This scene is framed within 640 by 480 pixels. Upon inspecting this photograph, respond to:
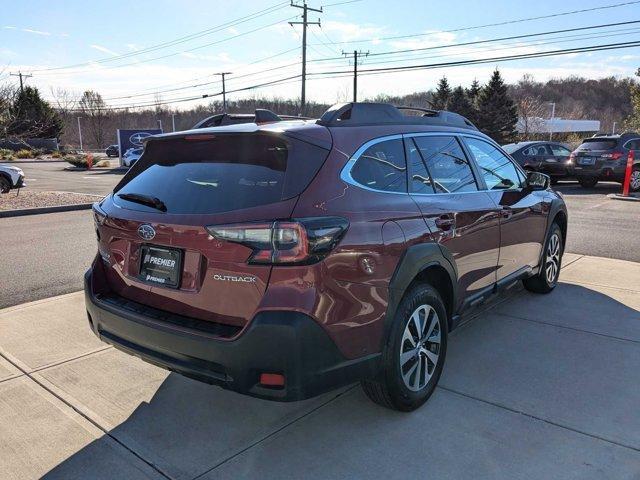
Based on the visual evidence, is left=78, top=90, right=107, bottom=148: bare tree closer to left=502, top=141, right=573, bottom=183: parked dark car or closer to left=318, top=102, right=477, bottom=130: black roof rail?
left=502, top=141, right=573, bottom=183: parked dark car

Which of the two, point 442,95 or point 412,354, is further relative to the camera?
point 442,95

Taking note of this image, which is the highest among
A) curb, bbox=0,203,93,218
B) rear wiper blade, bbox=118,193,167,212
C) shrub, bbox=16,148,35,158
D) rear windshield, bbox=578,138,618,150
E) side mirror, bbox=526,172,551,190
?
rear windshield, bbox=578,138,618,150

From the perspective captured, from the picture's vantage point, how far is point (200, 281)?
2.64 metres

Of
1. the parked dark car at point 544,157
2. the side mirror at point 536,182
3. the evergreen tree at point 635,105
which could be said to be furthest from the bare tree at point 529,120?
the side mirror at point 536,182

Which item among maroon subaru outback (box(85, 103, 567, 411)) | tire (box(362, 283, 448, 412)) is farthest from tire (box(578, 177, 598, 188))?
tire (box(362, 283, 448, 412))

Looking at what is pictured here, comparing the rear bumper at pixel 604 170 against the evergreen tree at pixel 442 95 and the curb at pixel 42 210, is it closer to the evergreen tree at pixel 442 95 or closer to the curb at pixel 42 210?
the curb at pixel 42 210

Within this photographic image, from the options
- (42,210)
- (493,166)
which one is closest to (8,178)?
(42,210)

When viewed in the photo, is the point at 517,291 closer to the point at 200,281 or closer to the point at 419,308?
the point at 419,308

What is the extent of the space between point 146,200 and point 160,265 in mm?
431

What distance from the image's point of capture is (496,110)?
5219 centimetres

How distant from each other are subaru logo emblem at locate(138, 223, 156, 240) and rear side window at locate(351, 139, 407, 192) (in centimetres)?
109

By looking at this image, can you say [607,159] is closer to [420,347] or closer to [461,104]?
[420,347]

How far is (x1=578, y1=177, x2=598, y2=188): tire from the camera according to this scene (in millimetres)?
16791

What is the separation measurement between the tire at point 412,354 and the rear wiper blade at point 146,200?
1.40 meters
